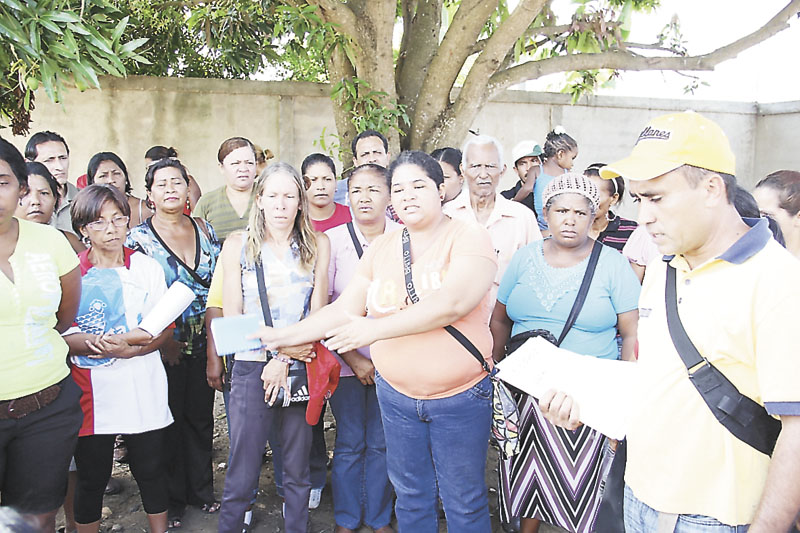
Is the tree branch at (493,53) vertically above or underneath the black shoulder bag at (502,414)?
above

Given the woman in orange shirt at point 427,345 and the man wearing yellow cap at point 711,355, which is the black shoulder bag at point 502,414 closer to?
the woman in orange shirt at point 427,345

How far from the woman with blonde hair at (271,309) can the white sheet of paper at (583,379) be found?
1080 mm

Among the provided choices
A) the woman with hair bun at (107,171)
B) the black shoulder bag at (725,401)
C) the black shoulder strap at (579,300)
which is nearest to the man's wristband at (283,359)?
the black shoulder strap at (579,300)

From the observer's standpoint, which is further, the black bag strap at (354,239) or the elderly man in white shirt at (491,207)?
the elderly man in white shirt at (491,207)

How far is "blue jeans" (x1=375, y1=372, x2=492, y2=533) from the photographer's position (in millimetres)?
2574

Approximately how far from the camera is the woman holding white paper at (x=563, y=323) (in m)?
2.85

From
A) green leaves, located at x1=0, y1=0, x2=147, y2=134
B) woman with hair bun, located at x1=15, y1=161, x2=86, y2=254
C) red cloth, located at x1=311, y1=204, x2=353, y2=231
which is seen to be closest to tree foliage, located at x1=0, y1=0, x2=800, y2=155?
red cloth, located at x1=311, y1=204, x2=353, y2=231

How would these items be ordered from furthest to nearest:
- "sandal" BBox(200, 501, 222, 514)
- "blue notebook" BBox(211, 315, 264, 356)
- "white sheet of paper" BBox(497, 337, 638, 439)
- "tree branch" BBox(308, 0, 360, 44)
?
"tree branch" BBox(308, 0, 360, 44) < "sandal" BBox(200, 501, 222, 514) < "blue notebook" BBox(211, 315, 264, 356) < "white sheet of paper" BBox(497, 337, 638, 439)

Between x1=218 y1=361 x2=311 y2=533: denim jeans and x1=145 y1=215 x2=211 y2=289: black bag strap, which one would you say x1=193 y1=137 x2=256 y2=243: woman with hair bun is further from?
x1=218 y1=361 x2=311 y2=533: denim jeans

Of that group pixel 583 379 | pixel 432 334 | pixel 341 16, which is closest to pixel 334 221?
pixel 432 334

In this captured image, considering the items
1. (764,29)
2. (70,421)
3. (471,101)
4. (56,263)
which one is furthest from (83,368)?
(764,29)

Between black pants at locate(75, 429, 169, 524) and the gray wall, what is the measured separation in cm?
466

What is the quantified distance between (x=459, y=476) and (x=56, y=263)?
187 centimetres

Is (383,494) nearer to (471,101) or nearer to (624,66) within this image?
(471,101)
